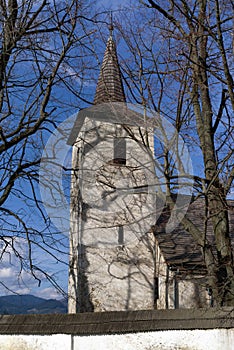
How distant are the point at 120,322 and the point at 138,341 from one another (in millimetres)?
269

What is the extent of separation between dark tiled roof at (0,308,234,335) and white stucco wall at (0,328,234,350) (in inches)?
2.0

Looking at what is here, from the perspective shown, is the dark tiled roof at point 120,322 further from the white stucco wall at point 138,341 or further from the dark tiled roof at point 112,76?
the dark tiled roof at point 112,76

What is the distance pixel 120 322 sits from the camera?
14.5 ft

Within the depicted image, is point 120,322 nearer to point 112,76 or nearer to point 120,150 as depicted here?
point 112,76

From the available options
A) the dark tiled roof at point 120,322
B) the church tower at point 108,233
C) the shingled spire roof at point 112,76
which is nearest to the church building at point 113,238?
the church tower at point 108,233

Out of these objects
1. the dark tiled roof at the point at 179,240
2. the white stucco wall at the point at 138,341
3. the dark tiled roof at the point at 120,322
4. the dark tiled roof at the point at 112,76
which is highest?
the dark tiled roof at the point at 112,76

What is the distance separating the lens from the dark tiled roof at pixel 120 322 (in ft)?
13.5

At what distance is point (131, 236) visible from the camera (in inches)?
527

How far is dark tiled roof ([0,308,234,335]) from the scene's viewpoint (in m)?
4.12

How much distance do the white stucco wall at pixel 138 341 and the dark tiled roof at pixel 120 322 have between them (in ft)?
0.17

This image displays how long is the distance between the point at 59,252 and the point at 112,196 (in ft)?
25.1

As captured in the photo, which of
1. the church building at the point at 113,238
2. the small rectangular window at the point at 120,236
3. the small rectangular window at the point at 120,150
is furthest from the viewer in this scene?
the small rectangular window at the point at 120,150

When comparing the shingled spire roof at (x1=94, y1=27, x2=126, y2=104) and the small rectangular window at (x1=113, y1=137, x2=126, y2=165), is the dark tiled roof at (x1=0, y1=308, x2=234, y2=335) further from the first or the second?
the small rectangular window at (x1=113, y1=137, x2=126, y2=165)

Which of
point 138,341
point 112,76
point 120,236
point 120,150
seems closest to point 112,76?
point 112,76
